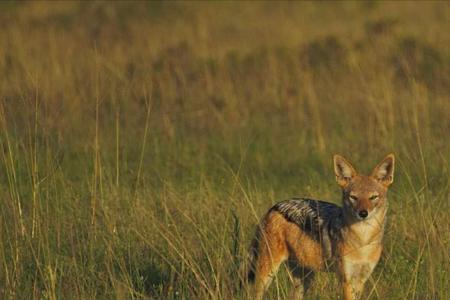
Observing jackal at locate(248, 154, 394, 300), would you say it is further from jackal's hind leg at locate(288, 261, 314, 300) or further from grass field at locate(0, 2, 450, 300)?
grass field at locate(0, 2, 450, 300)

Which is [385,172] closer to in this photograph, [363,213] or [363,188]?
[363,188]

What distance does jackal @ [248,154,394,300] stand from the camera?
5.94 metres

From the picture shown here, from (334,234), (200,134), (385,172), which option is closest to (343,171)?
(385,172)

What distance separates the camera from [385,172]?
241 inches

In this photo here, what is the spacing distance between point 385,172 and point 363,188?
230 millimetres

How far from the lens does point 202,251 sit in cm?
665

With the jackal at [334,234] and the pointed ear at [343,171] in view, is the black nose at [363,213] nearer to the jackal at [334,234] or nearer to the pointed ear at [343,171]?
the jackal at [334,234]

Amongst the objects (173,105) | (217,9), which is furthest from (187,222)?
(217,9)

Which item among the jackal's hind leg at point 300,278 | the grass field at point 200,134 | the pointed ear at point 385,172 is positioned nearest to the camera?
the pointed ear at point 385,172

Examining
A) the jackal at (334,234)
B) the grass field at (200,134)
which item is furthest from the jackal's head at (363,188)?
the grass field at (200,134)

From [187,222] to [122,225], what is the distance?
489 millimetres

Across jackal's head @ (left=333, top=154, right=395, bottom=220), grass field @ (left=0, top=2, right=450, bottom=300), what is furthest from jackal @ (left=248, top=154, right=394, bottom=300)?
grass field @ (left=0, top=2, right=450, bottom=300)

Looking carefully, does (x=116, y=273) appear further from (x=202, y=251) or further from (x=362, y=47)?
(x=362, y=47)

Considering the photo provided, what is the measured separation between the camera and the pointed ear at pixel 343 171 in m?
6.16
